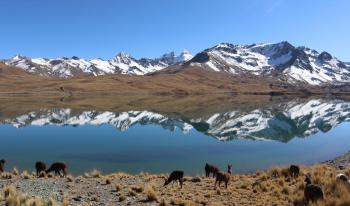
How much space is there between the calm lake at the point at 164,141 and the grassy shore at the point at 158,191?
8795mm

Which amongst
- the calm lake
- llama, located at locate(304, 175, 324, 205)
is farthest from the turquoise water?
llama, located at locate(304, 175, 324, 205)

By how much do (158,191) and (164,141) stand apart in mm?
32024

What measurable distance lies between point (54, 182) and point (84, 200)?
454 centimetres

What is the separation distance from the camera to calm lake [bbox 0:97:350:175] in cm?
3690

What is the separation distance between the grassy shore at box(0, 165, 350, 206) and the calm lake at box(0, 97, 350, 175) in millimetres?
8795

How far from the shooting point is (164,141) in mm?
51750

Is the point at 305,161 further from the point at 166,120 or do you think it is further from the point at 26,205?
the point at 166,120

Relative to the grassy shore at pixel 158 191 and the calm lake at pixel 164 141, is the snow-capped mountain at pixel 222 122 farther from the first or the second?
the grassy shore at pixel 158 191

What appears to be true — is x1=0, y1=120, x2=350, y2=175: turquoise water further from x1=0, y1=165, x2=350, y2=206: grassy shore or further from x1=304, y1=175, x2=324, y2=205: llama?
x1=304, y1=175, x2=324, y2=205: llama

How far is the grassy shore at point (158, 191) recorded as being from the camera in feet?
55.8

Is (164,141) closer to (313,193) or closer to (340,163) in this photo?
(340,163)

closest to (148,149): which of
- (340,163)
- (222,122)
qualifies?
(340,163)

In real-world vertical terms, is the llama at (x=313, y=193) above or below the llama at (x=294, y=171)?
below

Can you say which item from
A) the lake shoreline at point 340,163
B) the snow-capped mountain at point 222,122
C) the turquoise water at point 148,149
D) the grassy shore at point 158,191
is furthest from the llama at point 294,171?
the snow-capped mountain at point 222,122
